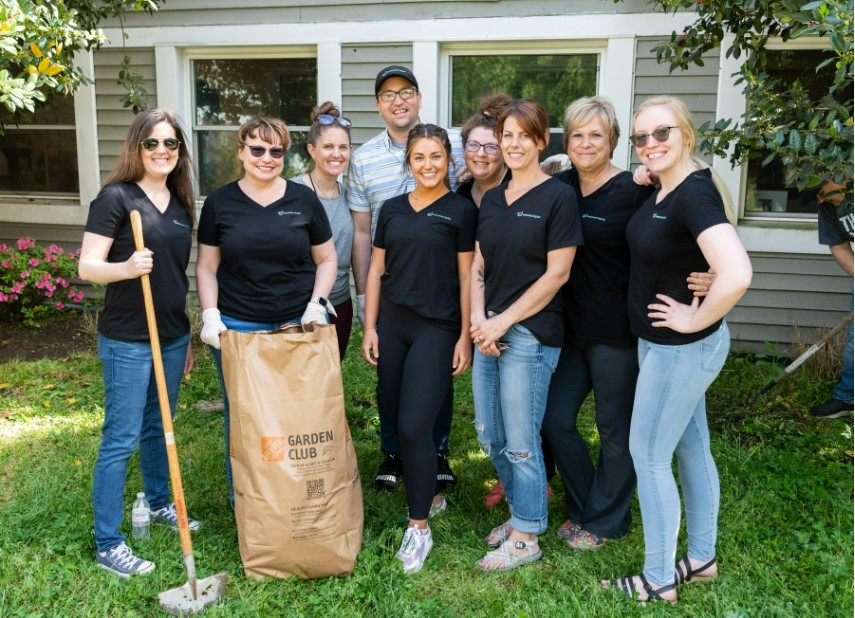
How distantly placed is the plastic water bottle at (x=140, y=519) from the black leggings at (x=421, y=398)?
111 cm

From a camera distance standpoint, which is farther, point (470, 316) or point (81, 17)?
point (81, 17)

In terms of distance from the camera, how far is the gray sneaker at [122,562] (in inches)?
117

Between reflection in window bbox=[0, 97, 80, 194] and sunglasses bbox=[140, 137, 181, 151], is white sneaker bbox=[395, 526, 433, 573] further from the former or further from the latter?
reflection in window bbox=[0, 97, 80, 194]

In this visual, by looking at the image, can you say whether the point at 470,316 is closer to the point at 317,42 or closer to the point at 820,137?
the point at 820,137

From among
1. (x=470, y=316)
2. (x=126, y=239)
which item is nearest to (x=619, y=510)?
(x=470, y=316)

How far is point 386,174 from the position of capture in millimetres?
3547

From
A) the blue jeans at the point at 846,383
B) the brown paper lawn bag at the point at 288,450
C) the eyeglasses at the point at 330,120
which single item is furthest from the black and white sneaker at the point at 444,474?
the blue jeans at the point at 846,383

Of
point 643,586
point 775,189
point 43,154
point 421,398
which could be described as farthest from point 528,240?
point 43,154

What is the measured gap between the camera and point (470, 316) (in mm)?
3094

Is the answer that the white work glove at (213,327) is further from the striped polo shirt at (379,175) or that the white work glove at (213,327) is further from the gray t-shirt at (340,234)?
the striped polo shirt at (379,175)

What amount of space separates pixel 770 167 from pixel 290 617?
5070 millimetres

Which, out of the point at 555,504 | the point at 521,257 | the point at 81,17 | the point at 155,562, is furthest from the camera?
the point at 81,17

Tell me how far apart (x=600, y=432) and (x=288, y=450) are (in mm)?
1254

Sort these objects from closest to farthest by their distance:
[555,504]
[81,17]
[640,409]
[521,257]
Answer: [640,409] < [521,257] < [555,504] < [81,17]
